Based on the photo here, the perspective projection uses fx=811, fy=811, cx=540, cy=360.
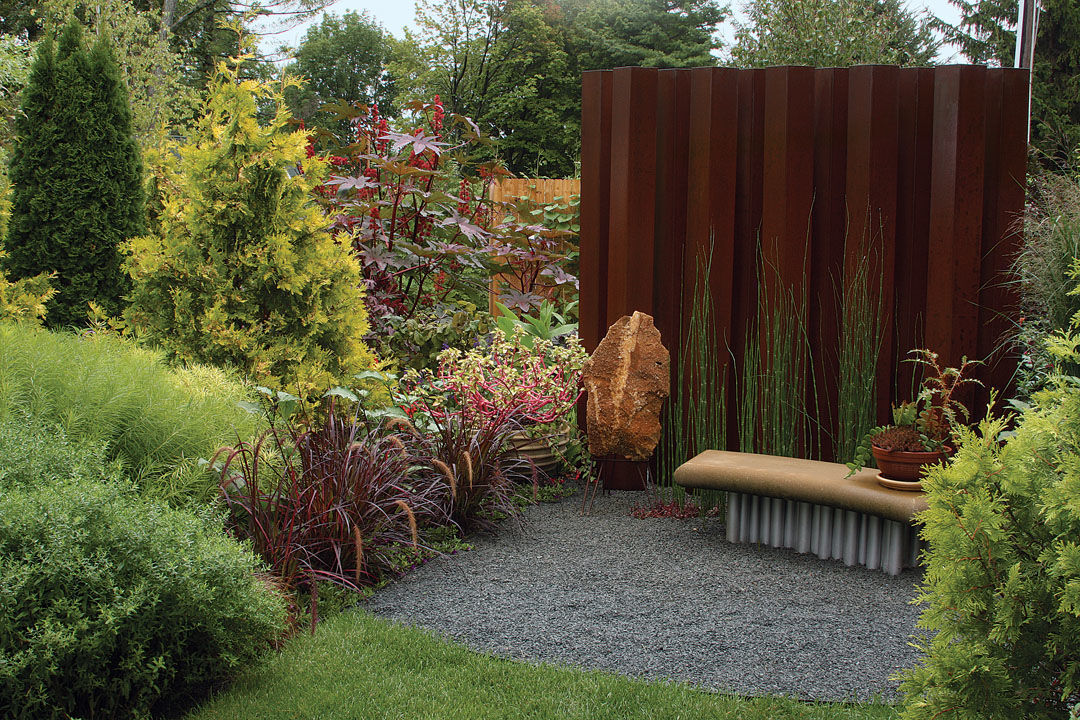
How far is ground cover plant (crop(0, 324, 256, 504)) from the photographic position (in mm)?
2518

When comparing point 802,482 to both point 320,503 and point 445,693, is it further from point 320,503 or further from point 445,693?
point 320,503

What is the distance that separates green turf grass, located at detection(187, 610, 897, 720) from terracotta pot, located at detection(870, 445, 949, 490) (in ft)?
3.47

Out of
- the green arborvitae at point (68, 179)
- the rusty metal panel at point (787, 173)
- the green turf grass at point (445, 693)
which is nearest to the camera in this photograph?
the green turf grass at point (445, 693)

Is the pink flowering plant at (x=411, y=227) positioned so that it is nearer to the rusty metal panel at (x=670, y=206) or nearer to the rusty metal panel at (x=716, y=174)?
the rusty metal panel at (x=670, y=206)

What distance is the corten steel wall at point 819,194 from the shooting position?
3.67 metres

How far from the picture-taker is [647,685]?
6.88ft

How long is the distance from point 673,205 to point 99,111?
353 cm

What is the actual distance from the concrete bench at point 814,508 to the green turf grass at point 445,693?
3.04ft

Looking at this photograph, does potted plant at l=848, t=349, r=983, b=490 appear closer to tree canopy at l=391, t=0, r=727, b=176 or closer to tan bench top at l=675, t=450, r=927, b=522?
tan bench top at l=675, t=450, r=927, b=522

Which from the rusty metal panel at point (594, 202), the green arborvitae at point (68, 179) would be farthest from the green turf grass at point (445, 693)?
the green arborvitae at point (68, 179)

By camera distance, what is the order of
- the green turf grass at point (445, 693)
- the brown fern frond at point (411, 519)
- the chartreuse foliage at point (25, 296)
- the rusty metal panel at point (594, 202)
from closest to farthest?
the green turf grass at point (445, 693) < the brown fern frond at point (411, 519) < the rusty metal panel at point (594, 202) < the chartreuse foliage at point (25, 296)

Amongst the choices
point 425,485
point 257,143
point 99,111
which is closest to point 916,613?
point 425,485

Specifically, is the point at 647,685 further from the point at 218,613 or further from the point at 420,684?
the point at 218,613

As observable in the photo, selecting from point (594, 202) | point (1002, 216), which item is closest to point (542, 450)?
point (594, 202)
